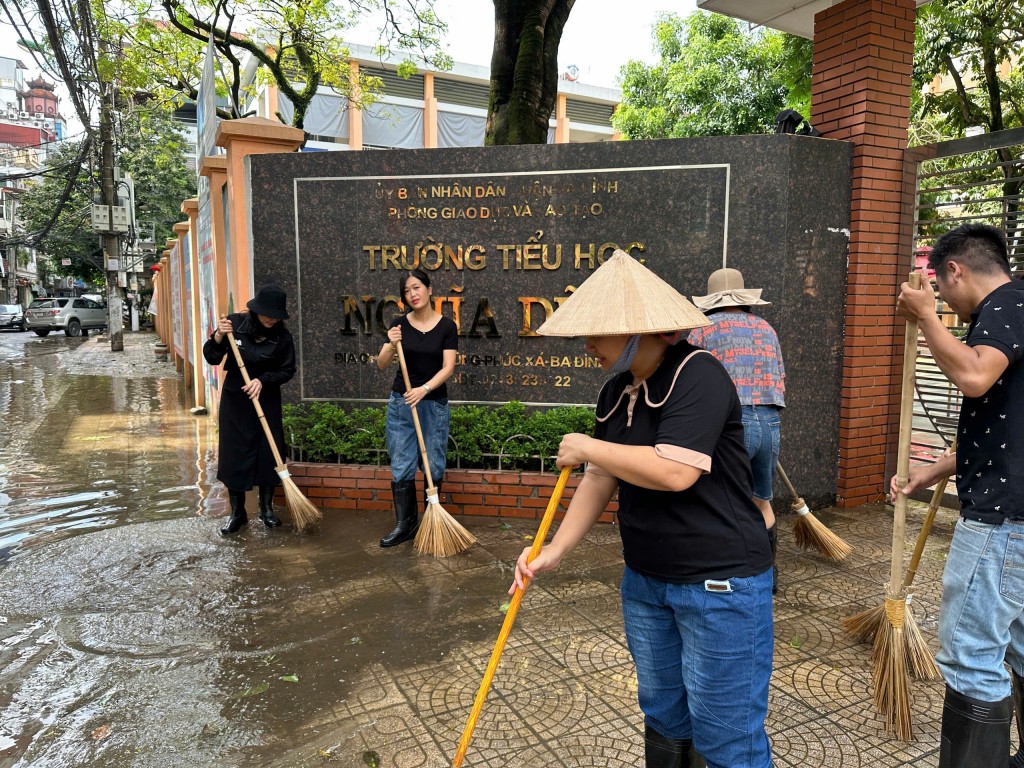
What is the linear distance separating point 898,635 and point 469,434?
3475 millimetres

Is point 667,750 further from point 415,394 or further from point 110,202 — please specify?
point 110,202

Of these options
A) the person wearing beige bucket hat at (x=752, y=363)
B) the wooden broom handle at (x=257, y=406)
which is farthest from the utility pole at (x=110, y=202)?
the person wearing beige bucket hat at (x=752, y=363)

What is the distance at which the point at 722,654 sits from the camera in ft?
6.56

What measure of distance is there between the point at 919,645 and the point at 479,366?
13.0ft

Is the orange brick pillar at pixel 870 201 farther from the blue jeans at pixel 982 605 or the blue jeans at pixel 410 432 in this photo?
the blue jeans at pixel 982 605

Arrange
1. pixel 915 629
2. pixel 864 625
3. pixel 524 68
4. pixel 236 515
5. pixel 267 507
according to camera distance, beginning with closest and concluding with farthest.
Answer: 1. pixel 915 629
2. pixel 864 625
3. pixel 236 515
4. pixel 267 507
5. pixel 524 68

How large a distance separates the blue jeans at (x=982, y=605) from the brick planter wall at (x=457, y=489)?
3.18 metres

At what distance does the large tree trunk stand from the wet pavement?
17.1 ft

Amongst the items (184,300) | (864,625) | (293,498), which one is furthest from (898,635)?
(184,300)

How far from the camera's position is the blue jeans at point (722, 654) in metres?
2.00

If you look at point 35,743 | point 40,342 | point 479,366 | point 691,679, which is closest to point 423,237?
point 479,366

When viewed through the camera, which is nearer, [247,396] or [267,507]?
[247,396]

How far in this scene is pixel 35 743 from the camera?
2943 mm

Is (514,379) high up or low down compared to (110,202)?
down
